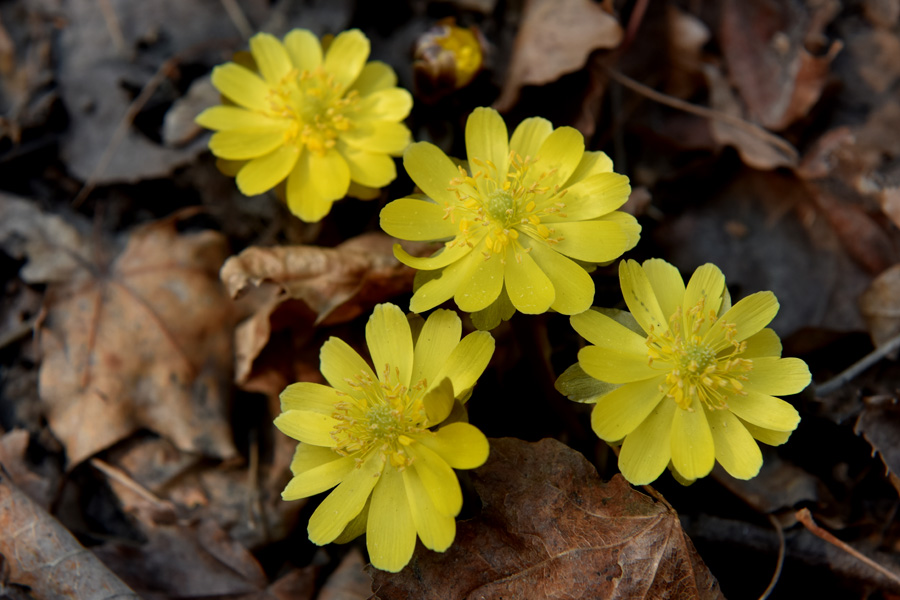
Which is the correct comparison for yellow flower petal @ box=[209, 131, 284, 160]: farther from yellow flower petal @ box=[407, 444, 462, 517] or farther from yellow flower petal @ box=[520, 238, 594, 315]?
yellow flower petal @ box=[407, 444, 462, 517]

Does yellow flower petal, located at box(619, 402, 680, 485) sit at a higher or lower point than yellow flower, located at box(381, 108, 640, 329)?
lower

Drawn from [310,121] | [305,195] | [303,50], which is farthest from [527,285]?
[303,50]

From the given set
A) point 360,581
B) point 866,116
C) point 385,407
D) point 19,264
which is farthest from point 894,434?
point 19,264

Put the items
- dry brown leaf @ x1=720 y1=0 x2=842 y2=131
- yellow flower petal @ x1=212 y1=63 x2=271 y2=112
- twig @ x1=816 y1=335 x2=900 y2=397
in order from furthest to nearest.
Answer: dry brown leaf @ x1=720 y1=0 x2=842 y2=131
yellow flower petal @ x1=212 y1=63 x2=271 y2=112
twig @ x1=816 y1=335 x2=900 y2=397

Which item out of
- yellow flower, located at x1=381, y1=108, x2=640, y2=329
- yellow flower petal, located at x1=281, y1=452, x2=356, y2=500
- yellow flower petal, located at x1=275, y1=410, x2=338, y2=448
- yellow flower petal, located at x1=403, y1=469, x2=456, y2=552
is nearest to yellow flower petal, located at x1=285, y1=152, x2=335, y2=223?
yellow flower, located at x1=381, y1=108, x2=640, y2=329

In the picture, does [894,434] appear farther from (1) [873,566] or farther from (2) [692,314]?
(2) [692,314]
